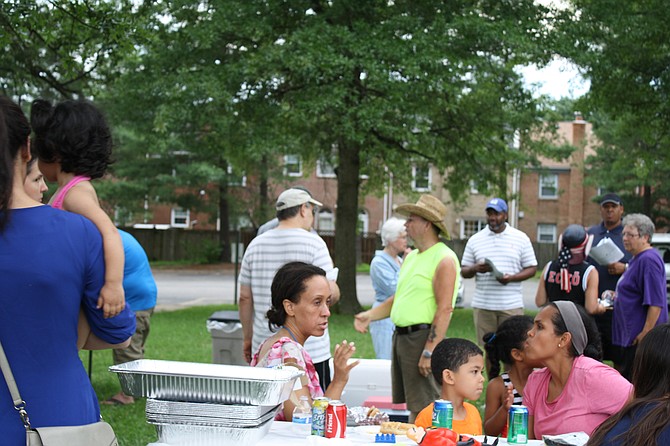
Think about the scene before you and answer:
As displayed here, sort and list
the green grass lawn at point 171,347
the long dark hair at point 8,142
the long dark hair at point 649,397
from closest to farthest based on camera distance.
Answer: the long dark hair at point 8,142
the long dark hair at point 649,397
the green grass lawn at point 171,347

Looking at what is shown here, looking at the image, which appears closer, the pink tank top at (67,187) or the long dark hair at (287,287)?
the pink tank top at (67,187)

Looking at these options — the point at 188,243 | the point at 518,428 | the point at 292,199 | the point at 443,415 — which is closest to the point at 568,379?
the point at 518,428

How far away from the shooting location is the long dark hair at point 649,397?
108 inches

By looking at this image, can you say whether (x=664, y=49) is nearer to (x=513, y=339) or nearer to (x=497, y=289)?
(x=497, y=289)

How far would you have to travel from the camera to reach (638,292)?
23.9 ft

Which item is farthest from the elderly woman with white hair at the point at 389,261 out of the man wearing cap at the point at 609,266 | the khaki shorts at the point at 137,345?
the khaki shorts at the point at 137,345

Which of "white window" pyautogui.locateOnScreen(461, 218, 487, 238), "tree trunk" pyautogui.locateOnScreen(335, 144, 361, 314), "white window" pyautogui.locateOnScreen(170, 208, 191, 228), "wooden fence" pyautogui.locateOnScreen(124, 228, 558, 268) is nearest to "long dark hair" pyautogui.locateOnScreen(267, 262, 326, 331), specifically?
"tree trunk" pyautogui.locateOnScreen(335, 144, 361, 314)

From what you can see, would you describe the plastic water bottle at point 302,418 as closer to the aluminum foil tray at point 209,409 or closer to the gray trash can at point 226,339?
the aluminum foil tray at point 209,409

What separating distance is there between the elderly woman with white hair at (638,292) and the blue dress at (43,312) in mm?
5543

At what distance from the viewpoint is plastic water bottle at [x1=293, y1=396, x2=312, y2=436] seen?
12.7ft

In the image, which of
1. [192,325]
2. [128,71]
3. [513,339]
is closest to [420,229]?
[513,339]

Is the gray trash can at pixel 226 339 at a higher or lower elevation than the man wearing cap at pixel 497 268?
lower

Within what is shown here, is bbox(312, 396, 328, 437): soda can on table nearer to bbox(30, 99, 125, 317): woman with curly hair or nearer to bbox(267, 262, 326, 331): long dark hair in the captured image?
bbox(267, 262, 326, 331): long dark hair

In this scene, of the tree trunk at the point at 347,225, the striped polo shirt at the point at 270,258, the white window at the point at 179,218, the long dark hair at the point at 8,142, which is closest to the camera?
the long dark hair at the point at 8,142
